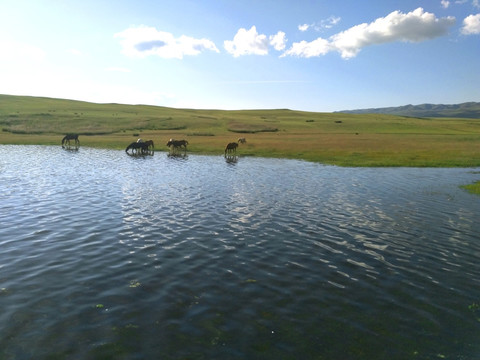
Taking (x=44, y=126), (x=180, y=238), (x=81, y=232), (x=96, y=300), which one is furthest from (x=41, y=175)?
(x=44, y=126)

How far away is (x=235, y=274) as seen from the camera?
13930 mm

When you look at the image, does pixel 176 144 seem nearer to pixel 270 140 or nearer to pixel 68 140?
pixel 270 140

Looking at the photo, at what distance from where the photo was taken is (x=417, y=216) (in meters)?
23.1

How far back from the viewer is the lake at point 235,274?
32.2ft

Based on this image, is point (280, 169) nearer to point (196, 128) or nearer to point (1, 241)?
point (1, 241)

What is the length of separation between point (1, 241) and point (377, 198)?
24.4m

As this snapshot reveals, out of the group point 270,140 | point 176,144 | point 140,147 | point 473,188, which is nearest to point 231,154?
point 176,144

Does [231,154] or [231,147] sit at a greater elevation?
[231,147]

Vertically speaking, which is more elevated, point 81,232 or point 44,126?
point 44,126

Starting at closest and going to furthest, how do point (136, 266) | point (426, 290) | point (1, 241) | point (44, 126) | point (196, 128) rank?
point (426, 290) → point (136, 266) → point (1, 241) → point (44, 126) → point (196, 128)

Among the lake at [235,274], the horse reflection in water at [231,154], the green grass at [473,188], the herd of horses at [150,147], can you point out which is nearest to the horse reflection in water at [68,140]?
the herd of horses at [150,147]

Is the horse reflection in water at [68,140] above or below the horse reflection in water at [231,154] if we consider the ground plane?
above

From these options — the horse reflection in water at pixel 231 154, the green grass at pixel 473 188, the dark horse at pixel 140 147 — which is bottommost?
the green grass at pixel 473 188

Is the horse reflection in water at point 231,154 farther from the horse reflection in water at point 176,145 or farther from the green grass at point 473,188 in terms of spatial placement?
the green grass at point 473,188
